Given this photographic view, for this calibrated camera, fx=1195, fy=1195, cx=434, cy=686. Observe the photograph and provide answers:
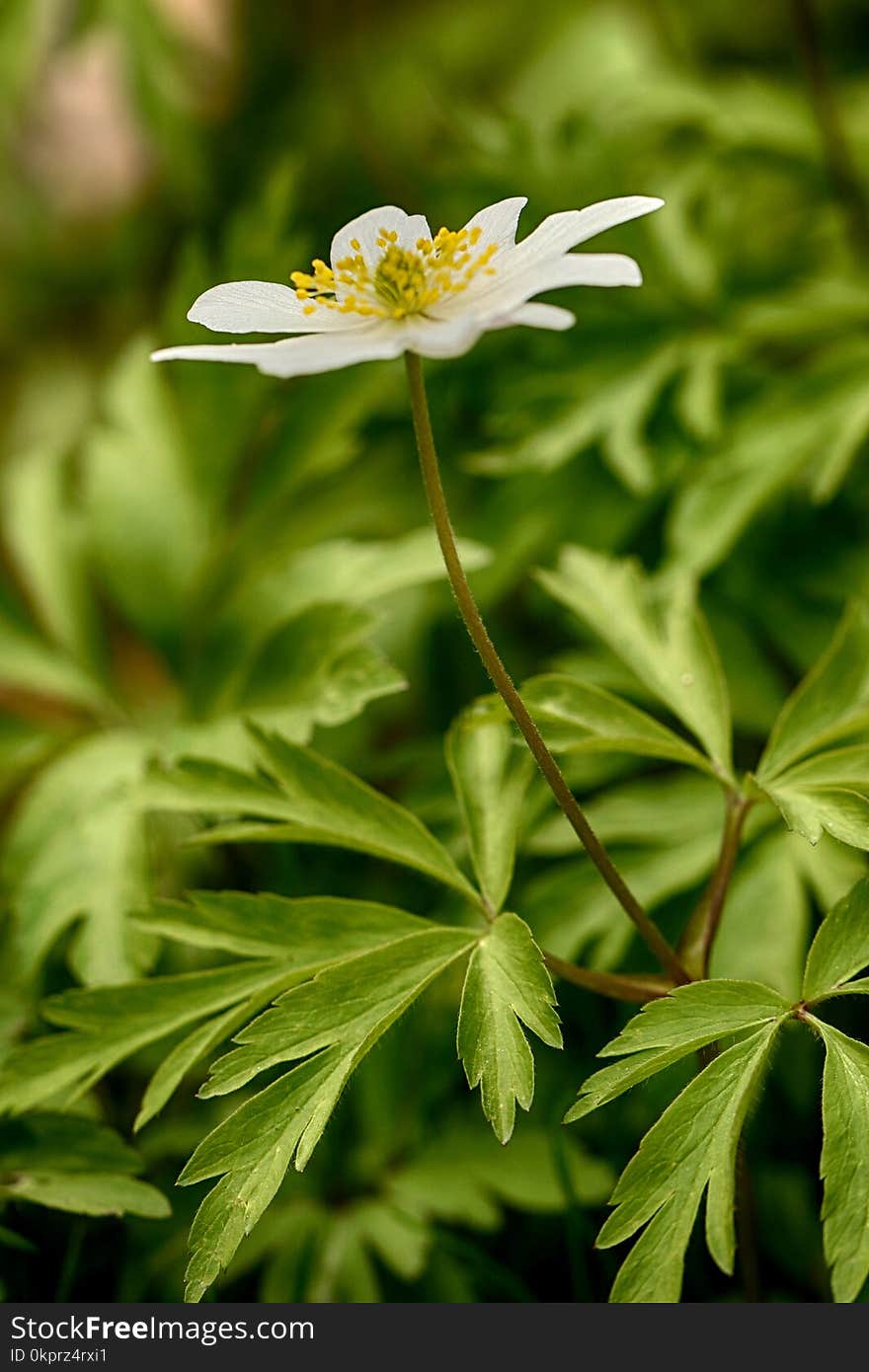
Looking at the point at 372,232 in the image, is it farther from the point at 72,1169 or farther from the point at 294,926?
the point at 72,1169

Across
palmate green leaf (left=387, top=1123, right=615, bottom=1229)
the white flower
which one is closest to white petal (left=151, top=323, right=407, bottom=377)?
the white flower

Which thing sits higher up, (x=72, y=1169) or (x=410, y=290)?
(x=410, y=290)

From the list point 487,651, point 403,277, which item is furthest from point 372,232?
point 487,651

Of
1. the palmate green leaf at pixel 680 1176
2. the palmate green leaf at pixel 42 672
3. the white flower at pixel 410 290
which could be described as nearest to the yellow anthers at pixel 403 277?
the white flower at pixel 410 290

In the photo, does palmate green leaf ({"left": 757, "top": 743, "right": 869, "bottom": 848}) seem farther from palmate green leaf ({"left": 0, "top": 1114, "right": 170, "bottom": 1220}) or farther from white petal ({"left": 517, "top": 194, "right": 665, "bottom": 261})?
palmate green leaf ({"left": 0, "top": 1114, "right": 170, "bottom": 1220})

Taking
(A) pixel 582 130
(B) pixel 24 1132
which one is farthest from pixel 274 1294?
(A) pixel 582 130

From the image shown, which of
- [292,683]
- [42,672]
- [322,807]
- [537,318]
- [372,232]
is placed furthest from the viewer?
[42,672]

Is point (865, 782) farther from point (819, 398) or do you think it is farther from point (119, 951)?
point (819, 398)
